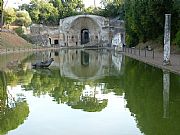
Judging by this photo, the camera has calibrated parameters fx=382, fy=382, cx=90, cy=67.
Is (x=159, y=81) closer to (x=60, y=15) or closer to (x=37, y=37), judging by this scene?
(x=37, y=37)

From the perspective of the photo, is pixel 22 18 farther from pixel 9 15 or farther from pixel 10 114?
pixel 10 114

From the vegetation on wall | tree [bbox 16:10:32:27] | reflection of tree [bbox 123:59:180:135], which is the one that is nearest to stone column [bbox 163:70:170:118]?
reflection of tree [bbox 123:59:180:135]

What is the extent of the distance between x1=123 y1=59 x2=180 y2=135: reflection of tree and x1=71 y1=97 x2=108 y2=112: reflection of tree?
1.12 metres

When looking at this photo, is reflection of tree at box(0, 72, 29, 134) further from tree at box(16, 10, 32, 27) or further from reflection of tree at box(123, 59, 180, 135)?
tree at box(16, 10, 32, 27)

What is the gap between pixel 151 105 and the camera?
1519cm

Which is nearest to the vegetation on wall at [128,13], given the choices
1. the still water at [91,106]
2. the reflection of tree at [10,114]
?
the still water at [91,106]

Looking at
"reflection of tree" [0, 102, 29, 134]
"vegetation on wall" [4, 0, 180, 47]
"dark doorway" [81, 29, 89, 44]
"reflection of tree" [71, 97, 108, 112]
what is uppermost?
"vegetation on wall" [4, 0, 180, 47]

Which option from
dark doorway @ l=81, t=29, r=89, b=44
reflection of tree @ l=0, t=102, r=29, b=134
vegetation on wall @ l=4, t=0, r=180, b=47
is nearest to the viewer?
reflection of tree @ l=0, t=102, r=29, b=134

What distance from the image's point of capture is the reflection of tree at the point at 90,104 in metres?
15.1

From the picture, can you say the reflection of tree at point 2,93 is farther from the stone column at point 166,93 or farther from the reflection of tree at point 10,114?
the stone column at point 166,93

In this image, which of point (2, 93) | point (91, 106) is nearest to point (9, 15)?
point (2, 93)

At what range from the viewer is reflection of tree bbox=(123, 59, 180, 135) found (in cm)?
1176

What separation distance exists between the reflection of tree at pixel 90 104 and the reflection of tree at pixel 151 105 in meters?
1.12

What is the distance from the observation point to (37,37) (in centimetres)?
9519
